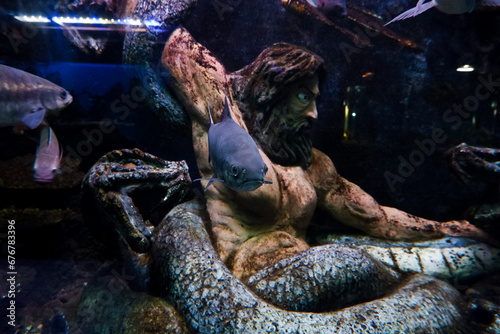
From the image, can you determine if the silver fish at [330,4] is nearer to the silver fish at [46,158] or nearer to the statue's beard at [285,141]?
the statue's beard at [285,141]

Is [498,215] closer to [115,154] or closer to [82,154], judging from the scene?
[115,154]

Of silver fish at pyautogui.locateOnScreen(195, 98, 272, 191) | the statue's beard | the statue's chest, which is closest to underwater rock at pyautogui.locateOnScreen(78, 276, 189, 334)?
silver fish at pyautogui.locateOnScreen(195, 98, 272, 191)

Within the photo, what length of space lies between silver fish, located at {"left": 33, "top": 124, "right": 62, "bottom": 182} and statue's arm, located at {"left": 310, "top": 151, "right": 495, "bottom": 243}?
3092 millimetres

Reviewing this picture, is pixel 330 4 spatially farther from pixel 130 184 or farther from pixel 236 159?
pixel 130 184

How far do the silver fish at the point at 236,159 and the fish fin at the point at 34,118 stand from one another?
3.73ft

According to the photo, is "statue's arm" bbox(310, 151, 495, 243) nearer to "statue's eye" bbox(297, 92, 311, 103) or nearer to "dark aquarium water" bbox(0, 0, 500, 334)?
"dark aquarium water" bbox(0, 0, 500, 334)

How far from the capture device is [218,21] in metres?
4.03

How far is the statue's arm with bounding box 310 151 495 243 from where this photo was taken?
374 centimetres

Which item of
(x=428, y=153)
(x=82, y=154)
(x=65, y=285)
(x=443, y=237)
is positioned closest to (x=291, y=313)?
(x=65, y=285)

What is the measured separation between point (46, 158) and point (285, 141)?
267 cm

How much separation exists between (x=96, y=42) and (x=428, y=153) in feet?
16.4

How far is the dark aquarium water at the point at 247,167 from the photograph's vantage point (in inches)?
87.3

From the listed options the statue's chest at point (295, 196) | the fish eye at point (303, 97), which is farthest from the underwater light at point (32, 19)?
the statue's chest at point (295, 196)

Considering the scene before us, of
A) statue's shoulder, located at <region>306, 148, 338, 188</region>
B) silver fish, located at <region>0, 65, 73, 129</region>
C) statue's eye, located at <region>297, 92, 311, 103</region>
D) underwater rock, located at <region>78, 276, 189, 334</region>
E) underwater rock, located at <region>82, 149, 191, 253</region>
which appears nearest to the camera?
silver fish, located at <region>0, 65, 73, 129</region>
